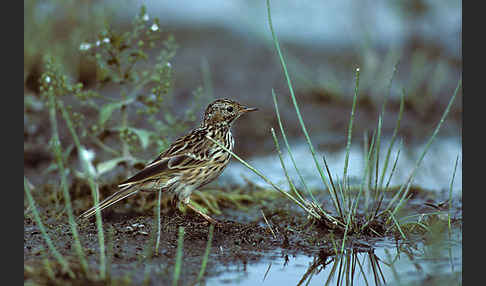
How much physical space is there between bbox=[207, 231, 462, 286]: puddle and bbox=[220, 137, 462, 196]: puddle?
2.04 metres

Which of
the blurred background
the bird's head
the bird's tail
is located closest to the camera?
the bird's tail

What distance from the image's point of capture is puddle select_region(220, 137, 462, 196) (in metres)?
7.24

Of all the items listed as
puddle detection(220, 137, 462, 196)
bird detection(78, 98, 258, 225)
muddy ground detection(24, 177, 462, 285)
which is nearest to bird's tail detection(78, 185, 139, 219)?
bird detection(78, 98, 258, 225)

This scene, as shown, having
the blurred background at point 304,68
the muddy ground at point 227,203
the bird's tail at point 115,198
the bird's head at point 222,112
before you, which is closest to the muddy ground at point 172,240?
the muddy ground at point 227,203

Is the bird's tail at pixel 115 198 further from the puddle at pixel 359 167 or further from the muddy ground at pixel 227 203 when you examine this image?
the puddle at pixel 359 167

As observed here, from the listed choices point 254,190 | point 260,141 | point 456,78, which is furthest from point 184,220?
point 456,78

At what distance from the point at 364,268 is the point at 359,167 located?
3333mm

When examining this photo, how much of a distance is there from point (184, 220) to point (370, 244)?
1661 millimetres

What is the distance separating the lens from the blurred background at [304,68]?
8.46 meters

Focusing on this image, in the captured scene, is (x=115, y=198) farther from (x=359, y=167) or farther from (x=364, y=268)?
(x=359, y=167)

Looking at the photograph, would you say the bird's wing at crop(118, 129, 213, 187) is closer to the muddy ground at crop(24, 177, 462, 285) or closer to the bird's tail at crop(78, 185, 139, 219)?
the bird's tail at crop(78, 185, 139, 219)

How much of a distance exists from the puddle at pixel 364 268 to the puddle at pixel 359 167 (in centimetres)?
204

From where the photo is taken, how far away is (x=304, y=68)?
10.6 m

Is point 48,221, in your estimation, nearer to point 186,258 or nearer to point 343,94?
point 186,258
